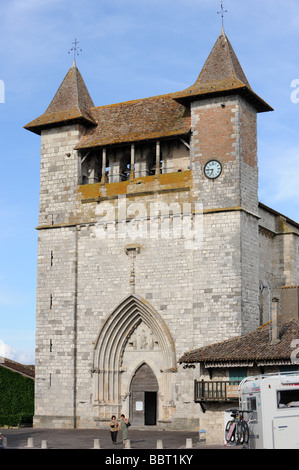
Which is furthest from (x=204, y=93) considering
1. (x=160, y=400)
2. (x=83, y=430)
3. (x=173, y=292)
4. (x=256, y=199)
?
(x=83, y=430)

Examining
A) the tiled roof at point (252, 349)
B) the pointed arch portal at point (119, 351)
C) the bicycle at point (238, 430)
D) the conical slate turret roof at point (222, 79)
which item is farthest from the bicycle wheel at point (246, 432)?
the conical slate turret roof at point (222, 79)

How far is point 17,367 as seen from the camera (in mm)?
42469

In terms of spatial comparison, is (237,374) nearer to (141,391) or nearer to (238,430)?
(238,430)

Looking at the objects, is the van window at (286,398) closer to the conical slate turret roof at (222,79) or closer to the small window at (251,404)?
the small window at (251,404)

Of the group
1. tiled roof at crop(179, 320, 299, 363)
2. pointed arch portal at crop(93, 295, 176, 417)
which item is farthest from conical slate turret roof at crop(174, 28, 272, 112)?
tiled roof at crop(179, 320, 299, 363)

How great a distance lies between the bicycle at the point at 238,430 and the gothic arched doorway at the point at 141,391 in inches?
510

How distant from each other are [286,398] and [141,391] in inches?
639

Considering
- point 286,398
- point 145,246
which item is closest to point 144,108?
point 145,246

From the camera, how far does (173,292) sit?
32.4m

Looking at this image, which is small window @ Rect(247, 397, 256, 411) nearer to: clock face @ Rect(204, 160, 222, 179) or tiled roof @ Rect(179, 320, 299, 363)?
tiled roof @ Rect(179, 320, 299, 363)

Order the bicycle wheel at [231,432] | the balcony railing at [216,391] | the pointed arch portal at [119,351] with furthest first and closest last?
the pointed arch portal at [119,351] → the balcony railing at [216,391] → the bicycle wheel at [231,432]

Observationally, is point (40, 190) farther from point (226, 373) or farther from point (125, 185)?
point (226, 373)

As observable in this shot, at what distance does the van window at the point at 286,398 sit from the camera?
58.2 feet

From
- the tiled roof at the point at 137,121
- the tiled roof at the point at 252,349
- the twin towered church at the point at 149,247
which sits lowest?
the tiled roof at the point at 252,349
